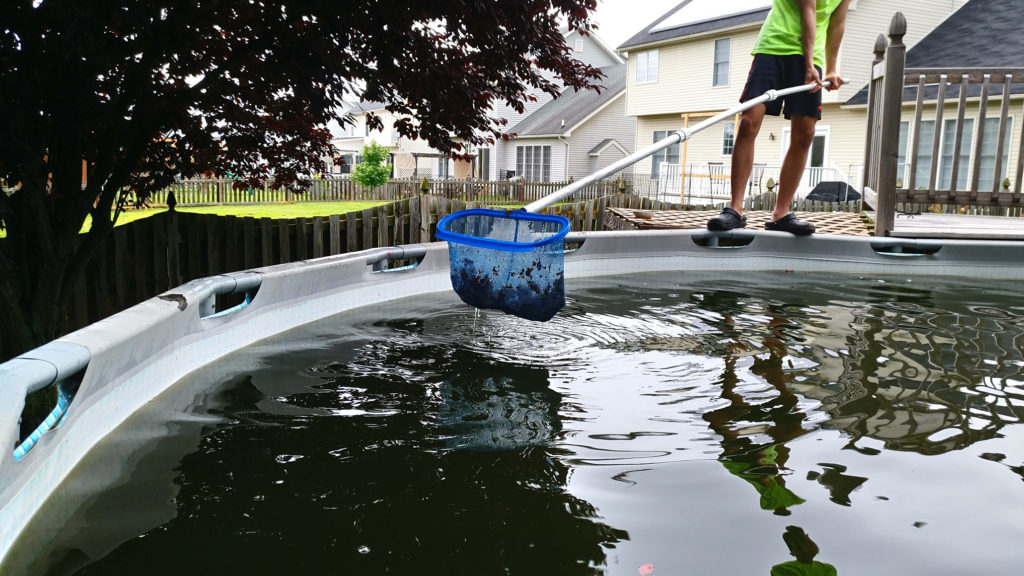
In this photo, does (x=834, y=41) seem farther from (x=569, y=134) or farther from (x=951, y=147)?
(x=569, y=134)

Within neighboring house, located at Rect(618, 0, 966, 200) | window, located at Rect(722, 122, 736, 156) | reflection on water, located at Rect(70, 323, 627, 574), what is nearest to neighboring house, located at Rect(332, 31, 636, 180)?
neighboring house, located at Rect(618, 0, 966, 200)

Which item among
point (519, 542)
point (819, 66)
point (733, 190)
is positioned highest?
point (819, 66)

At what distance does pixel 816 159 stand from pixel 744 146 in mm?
20553

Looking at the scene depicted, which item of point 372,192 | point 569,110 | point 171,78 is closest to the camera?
point 171,78

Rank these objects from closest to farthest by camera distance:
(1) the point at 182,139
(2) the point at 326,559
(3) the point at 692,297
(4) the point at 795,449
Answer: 1. (2) the point at 326,559
2. (4) the point at 795,449
3. (1) the point at 182,139
4. (3) the point at 692,297

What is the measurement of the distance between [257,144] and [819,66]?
15.2ft

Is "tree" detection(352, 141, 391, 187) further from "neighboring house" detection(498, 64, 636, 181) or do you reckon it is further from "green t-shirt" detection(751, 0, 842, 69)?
"green t-shirt" detection(751, 0, 842, 69)

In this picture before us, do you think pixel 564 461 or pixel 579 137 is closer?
pixel 564 461

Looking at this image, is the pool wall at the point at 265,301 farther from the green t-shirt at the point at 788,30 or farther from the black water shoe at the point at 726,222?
the green t-shirt at the point at 788,30

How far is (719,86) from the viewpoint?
92.4 ft

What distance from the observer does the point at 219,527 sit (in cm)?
195

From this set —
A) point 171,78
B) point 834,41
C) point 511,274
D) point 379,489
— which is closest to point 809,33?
point 834,41

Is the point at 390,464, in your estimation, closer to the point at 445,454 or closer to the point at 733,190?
the point at 445,454

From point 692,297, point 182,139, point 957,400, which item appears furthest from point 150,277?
point 957,400
